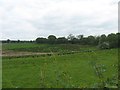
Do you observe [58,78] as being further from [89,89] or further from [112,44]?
[112,44]

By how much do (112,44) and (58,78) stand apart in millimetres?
48514

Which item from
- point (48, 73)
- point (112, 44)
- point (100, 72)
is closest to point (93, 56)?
point (100, 72)

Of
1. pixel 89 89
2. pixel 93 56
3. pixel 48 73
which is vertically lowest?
pixel 48 73

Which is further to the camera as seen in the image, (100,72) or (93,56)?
(93,56)

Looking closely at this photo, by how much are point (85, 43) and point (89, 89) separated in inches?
2684

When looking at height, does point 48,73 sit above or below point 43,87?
below

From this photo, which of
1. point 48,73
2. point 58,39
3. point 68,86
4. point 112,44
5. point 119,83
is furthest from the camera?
point 58,39

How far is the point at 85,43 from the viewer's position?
240 ft

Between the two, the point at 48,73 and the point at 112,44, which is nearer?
the point at 48,73

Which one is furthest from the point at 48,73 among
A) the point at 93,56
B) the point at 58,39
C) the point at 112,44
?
the point at 58,39

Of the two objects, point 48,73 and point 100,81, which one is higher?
point 100,81

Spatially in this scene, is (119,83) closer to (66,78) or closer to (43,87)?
(66,78)

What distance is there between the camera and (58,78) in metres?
4.98

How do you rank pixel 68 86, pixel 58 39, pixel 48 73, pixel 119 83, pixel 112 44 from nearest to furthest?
pixel 68 86 < pixel 119 83 < pixel 48 73 < pixel 112 44 < pixel 58 39
